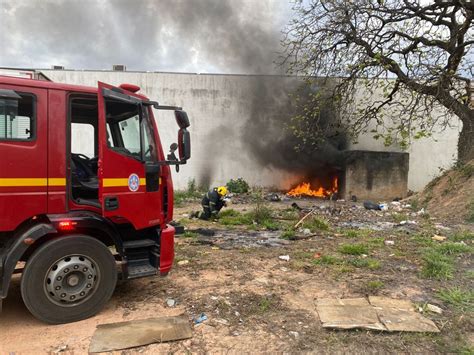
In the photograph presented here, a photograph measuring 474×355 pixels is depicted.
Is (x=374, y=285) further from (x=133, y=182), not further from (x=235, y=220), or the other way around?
(x=235, y=220)

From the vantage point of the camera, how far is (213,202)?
965cm

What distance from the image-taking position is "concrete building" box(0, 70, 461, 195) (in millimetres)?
16016

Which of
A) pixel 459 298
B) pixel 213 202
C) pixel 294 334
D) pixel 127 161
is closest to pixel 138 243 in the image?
pixel 127 161

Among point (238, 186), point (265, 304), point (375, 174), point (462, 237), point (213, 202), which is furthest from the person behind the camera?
point (238, 186)

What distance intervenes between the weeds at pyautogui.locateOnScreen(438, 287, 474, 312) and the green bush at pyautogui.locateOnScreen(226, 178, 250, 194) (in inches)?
434

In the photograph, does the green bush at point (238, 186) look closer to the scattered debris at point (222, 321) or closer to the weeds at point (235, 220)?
the weeds at point (235, 220)

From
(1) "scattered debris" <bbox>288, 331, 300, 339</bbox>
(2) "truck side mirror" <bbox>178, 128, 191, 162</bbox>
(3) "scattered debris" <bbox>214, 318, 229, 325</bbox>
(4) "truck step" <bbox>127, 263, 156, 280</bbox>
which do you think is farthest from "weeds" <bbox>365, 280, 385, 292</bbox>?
(2) "truck side mirror" <bbox>178, 128, 191, 162</bbox>

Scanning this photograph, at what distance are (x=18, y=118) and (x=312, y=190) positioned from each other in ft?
46.2

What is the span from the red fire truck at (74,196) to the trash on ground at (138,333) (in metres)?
0.40

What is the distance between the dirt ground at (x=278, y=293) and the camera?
3.25 metres

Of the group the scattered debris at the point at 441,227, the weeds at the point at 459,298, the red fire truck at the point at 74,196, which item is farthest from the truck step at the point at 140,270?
the scattered debris at the point at 441,227

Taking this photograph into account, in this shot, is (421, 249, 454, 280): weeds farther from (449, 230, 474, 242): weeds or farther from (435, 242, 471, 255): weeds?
(449, 230, 474, 242): weeds

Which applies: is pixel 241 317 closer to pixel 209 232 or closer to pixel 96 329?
pixel 96 329

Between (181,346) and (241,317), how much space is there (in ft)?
2.52
